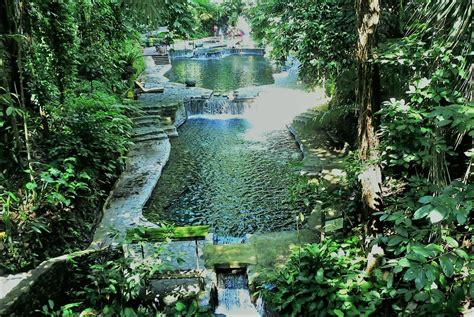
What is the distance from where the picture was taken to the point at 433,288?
2598 millimetres

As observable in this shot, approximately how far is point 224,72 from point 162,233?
16.8 m

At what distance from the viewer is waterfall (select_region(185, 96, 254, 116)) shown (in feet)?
43.3

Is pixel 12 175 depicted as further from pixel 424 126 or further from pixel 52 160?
pixel 424 126

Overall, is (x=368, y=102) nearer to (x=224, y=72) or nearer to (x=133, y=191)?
(x=133, y=191)

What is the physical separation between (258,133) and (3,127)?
7.32 metres

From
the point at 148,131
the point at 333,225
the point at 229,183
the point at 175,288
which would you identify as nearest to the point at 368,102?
the point at 333,225

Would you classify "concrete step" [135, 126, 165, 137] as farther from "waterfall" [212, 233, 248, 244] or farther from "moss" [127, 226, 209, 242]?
"moss" [127, 226, 209, 242]

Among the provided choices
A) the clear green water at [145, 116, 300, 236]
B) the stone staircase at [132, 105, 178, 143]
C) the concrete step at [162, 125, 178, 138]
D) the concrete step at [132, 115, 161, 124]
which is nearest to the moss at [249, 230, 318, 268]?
the clear green water at [145, 116, 300, 236]

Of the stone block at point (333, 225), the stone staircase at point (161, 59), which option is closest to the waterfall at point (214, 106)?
the stone block at point (333, 225)

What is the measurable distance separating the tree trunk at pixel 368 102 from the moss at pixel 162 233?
208 centimetres

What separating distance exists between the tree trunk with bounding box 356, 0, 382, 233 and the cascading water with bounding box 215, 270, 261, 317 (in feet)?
5.54

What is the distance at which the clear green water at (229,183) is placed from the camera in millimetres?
6605

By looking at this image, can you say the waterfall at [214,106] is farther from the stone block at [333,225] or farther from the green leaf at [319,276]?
the green leaf at [319,276]

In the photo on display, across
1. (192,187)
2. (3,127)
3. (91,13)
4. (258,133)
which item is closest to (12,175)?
(3,127)
